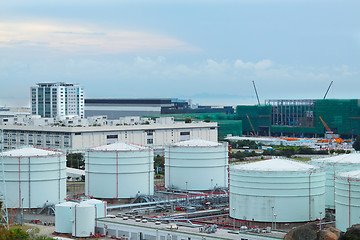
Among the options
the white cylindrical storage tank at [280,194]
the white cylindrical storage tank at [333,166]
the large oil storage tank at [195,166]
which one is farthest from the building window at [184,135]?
the white cylindrical storage tank at [280,194]

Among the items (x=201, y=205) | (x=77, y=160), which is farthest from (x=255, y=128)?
(x=201, y=205)

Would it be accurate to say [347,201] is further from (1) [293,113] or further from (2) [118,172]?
(1) [293,113]

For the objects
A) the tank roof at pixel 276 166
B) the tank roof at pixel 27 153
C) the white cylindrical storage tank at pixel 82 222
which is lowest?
the white cylindrical storage tank at pixel 82 222

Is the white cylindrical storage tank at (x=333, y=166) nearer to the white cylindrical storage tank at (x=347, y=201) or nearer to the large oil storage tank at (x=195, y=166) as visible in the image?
the white cylindrical storage tank at (x=347, y=201)

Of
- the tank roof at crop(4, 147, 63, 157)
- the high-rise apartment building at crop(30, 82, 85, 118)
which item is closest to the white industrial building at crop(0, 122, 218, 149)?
the tank roof at crop(4, 147, 63, 157)

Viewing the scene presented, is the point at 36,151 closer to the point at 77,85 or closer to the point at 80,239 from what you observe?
the point at 80,239

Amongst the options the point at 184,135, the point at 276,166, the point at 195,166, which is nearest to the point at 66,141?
the point at 184,135

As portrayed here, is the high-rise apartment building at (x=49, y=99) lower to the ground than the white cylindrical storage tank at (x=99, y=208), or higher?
higher

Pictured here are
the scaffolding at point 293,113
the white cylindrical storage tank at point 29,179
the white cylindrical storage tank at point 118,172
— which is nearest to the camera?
the white cylindrical storage tank at point 29,179
